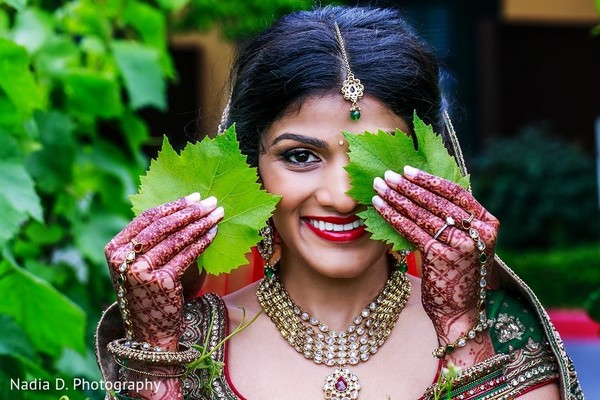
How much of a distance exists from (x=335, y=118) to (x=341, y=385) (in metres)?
0.61

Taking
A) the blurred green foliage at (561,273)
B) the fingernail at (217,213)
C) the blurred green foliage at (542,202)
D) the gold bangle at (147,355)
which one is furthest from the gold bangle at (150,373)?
the blurred green foliage at (542,202)

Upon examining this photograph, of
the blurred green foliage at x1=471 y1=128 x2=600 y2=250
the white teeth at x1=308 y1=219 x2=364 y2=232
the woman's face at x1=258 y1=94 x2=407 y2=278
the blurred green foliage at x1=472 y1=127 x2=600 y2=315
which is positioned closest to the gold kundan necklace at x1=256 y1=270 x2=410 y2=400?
the woman's face at x1=258 y1=94 x2=407 y2=278

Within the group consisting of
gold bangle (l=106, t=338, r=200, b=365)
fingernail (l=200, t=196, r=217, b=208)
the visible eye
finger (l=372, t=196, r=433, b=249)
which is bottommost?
gold bangle (l=106, t=338, r=200, b=365)

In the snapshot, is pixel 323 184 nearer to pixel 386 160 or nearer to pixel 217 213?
pixel 386 160

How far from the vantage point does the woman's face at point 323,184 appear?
2627 mm

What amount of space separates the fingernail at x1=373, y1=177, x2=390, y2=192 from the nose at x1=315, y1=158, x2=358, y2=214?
0.09 m

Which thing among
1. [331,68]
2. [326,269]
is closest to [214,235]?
[326,269]

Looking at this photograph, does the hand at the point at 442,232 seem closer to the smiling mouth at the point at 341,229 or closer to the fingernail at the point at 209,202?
the smiling mouth at the point at 341,229

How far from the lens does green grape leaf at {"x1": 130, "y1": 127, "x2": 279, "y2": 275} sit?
2.53m

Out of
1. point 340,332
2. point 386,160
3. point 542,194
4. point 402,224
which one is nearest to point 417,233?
point 402,224

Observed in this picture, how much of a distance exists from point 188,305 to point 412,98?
2.37 feet

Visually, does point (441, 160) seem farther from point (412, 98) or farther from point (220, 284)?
point (220, 284)

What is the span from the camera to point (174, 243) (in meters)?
2.40

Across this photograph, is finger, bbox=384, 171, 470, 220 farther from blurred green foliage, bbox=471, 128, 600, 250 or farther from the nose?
blurred green foliage, bbox=471, 128, 600, 250
